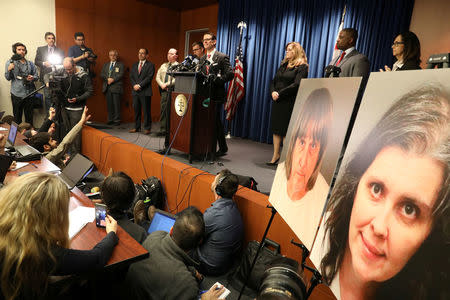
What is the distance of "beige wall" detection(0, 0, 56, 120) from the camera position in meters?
5.27

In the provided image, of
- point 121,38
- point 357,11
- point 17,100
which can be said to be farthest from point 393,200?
point 121,38

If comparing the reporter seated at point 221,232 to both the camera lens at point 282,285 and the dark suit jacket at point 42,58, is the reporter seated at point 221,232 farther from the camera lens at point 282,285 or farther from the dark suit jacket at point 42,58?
the dark suit jacket at point 42,58

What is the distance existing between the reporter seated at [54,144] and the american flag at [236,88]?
2.69 metres

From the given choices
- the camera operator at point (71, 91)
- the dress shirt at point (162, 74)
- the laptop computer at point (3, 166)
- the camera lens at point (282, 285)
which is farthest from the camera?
the dress shirt at point (162, 74)

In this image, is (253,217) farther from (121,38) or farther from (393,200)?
(121,38)

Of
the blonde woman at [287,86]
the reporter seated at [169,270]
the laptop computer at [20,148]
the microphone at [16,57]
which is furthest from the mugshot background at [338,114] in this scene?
the microphone at [16,57]

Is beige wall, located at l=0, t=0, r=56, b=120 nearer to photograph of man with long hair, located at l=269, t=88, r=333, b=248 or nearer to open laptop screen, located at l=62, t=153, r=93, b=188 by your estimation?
open laptop screen, located at l=62, t=153, r=93, b=188

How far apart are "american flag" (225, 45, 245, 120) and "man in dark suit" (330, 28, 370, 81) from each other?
111 inches

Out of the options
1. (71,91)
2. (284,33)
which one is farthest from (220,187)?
(284,33)

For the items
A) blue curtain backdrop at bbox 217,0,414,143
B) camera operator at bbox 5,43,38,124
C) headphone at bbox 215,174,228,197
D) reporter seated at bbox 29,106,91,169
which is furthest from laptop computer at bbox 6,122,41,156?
blue curtain backdrop at bbox 217,0,414,143

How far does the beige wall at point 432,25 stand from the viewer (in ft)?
10.9

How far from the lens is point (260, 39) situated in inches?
201

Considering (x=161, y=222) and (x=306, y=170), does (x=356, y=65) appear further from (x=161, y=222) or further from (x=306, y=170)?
(x=161, y=222)

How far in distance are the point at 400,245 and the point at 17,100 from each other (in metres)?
6.40
